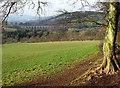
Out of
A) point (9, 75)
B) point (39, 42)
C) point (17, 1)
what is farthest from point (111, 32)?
point (39, 42)

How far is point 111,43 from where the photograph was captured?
24.6 ft

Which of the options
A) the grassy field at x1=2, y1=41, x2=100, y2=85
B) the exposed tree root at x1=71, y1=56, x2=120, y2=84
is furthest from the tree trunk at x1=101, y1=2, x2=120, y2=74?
the grassy field at x1=2, y1=41, x2=100, y2=85

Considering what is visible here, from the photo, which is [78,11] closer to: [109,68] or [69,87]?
[109,68]

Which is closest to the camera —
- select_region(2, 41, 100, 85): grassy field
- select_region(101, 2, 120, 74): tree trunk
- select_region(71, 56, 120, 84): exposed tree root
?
select_region(71, 56, 120, 84): exposed tree root

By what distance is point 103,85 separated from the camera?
623cm

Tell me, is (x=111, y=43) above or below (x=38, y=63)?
above

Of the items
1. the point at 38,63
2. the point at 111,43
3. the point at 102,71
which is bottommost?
the point at 38,63

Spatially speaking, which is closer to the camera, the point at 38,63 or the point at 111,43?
the point at 111,43

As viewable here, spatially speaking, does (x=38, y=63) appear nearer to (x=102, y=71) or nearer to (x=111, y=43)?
(x=102, y=71)

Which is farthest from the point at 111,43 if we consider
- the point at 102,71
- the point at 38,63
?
the point at 38,63

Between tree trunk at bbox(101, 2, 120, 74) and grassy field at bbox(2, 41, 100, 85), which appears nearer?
tree trunk at bbox(101, 2, 120, 74)

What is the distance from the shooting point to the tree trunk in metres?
7.31

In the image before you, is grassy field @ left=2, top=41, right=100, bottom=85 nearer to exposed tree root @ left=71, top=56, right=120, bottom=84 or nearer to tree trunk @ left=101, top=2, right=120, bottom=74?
exposed tree root @ left=71, top=56, right=120, bottom=84

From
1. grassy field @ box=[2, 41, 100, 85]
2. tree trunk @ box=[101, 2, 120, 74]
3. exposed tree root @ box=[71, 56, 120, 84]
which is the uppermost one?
tree trunk @ box=[101, 2, 120, 74]
